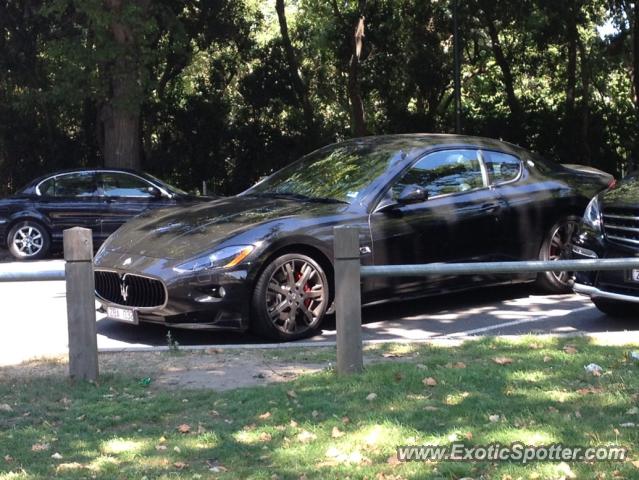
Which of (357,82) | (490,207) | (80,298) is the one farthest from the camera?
(357,82)

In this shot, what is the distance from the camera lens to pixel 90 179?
13828mm

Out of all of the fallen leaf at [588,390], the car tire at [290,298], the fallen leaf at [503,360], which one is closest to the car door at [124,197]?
the car tire at [290,298]

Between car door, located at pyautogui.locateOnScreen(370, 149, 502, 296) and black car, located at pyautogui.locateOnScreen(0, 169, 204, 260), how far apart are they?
6519 millimetres

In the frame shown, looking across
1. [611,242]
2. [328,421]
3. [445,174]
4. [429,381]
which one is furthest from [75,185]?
[328,421]

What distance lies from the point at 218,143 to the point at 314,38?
4.51 m

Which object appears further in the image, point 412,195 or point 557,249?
point 557,249

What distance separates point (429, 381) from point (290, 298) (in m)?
1.89

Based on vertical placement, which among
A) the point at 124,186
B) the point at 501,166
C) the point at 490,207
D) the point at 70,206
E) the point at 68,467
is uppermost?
the point at 124,186

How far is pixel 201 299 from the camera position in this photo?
631 centimetres

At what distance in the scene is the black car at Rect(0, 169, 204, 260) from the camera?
13562 mm

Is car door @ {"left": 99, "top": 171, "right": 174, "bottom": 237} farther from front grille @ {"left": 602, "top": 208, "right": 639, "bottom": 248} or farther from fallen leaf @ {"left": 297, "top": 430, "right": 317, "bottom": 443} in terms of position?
fallen leaf @ {"left": 297, "top": 430, "right": 317, "bottom": 443}

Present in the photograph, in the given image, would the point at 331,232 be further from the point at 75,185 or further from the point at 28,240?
the point at 28,240

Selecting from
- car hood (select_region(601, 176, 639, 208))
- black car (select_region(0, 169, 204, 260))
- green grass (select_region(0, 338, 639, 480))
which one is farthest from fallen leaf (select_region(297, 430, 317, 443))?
black car (select_region(0, 169, 204, 260))

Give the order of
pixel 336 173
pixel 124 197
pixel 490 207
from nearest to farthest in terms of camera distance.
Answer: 1. pixel 336 173
2. pixel 490 207
3. pixel 124 197
